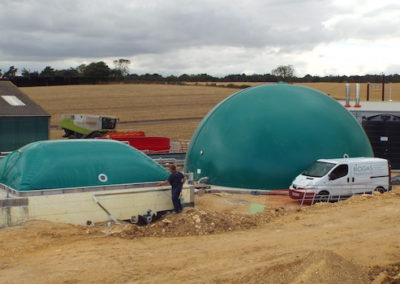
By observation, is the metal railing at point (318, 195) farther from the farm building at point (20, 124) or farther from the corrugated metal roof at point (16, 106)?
the corrugated metal roof at point (16, 106)

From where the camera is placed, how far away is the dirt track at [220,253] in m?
9.66

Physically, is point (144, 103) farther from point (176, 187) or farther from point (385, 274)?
point (385, 274)

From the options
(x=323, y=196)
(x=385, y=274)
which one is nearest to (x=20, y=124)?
(x=323, y=196)

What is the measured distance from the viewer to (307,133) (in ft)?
70.8

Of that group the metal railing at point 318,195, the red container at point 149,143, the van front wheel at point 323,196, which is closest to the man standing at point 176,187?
the metal railing at point 318,195

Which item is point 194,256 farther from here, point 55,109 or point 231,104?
point 55,109

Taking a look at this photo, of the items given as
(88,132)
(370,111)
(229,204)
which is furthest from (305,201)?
(88,132)

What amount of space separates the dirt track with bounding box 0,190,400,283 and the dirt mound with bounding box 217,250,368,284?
16mm

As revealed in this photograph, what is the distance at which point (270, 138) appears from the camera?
21.4m

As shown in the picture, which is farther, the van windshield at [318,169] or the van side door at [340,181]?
the van windshield at [318,169]

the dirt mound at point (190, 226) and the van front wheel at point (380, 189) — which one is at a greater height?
the dirt mound at point (190, 226)

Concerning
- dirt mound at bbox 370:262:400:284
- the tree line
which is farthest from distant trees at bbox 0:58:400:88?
dirt mound at bbox 370:262:400:284

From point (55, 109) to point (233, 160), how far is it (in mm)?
49874

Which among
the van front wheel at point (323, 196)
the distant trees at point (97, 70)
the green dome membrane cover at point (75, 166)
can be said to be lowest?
the van front wheel at point (323, 196)
